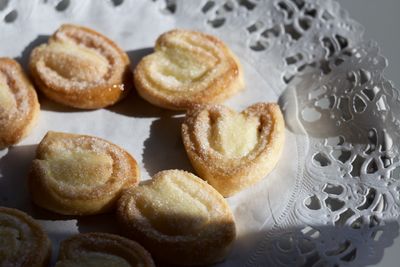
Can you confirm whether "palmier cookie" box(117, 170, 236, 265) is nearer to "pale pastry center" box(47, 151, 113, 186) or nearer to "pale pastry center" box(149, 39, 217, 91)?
"pale pastry center" box(47, 151, 113, 186)

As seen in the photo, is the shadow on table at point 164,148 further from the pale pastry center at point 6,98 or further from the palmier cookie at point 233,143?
the pale pastry center at point 6,98

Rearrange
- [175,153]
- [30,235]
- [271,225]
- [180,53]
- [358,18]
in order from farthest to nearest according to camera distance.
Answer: [358,18] < [180,53] < [175,153] < [271,225] < [30,235]

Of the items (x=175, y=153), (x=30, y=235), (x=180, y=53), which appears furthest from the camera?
(x=180, y=53)

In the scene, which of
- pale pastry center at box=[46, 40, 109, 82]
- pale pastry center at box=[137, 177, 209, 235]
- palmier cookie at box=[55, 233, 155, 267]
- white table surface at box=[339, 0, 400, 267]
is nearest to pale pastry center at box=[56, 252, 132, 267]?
palmier cookie at box=[55, 233, 155, 267]

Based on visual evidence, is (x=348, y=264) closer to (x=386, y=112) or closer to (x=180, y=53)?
(x=386, y=112)

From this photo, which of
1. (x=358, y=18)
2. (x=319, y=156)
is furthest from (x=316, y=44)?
(x=319, y=156)

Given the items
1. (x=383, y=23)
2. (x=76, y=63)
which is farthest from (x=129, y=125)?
(x=383, y=23)

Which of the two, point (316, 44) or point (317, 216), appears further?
point (316, 44)
